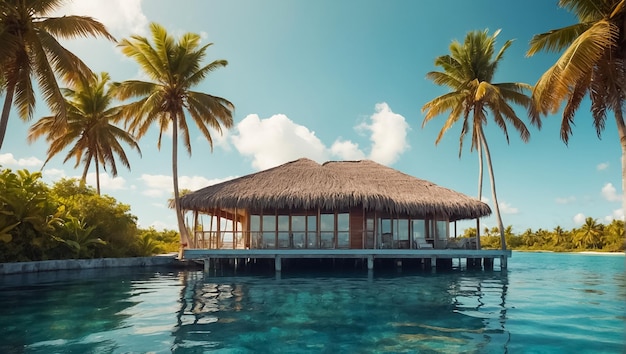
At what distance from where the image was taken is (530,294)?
11188 millimetres

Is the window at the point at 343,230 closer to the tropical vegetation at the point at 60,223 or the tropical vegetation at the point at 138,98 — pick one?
the tropical vegetation at the point at 138,98

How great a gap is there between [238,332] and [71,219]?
12294 mm

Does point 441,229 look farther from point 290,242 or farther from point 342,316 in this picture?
point 342,316

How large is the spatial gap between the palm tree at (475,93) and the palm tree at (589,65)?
763 centimetres

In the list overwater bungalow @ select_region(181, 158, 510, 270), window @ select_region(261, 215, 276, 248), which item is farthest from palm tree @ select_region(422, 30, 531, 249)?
window @ select_region(261, 215, 276, 248)

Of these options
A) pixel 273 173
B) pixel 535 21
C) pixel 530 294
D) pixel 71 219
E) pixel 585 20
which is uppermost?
pixel 535 21

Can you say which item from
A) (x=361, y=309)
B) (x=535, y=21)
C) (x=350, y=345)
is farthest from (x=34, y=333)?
(x=535, y=21)

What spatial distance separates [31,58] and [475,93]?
1699cm

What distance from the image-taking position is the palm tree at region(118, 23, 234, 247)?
65.4 ft

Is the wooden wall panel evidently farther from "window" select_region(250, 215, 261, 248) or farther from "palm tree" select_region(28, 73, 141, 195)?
"palm tree" select_region(28, 73, 141, 195)

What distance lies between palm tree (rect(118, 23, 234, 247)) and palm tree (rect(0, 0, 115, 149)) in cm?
569

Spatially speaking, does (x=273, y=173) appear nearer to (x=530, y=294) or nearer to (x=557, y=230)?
(x=530, y=294)

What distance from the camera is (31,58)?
44.7 feet

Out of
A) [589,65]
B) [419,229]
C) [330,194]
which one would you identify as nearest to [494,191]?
[419,229]
